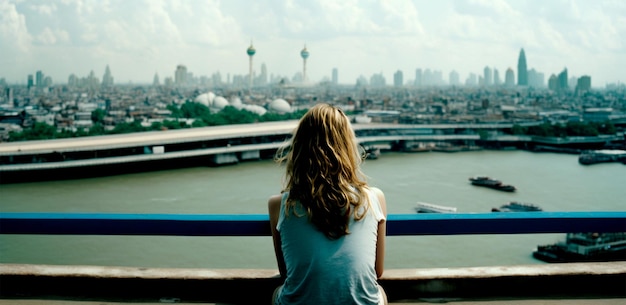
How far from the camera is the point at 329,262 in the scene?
695 millimetres

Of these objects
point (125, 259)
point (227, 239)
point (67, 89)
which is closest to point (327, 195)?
point (125, 259)

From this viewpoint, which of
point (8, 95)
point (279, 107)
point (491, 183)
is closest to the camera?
point (491, 183)

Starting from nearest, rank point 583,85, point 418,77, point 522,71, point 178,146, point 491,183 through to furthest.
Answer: point 491,183
point 178,146
point 583,85
point 522,71
point 418,77

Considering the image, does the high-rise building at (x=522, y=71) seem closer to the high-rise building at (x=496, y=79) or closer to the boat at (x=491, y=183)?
the high-rise building at (x=496, y=79)

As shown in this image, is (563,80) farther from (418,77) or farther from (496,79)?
(418,77)

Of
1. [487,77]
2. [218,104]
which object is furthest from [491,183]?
[487,77]

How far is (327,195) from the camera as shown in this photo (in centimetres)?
71

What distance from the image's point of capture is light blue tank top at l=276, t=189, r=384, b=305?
0.70m

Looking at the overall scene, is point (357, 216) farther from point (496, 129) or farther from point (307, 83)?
point (307, 83)

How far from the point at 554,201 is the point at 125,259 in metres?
5.66

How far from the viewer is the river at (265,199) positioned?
449 cm

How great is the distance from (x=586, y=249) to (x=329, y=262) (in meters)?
4.30

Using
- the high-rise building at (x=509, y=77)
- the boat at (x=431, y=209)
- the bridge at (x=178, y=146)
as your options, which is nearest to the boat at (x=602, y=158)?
the bridge at (x=178, y=146)

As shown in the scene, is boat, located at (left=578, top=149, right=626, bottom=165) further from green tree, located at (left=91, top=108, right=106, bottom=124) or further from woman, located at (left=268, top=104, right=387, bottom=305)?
green tree, located at (left=91, top=108, right=106, bottom=124)
